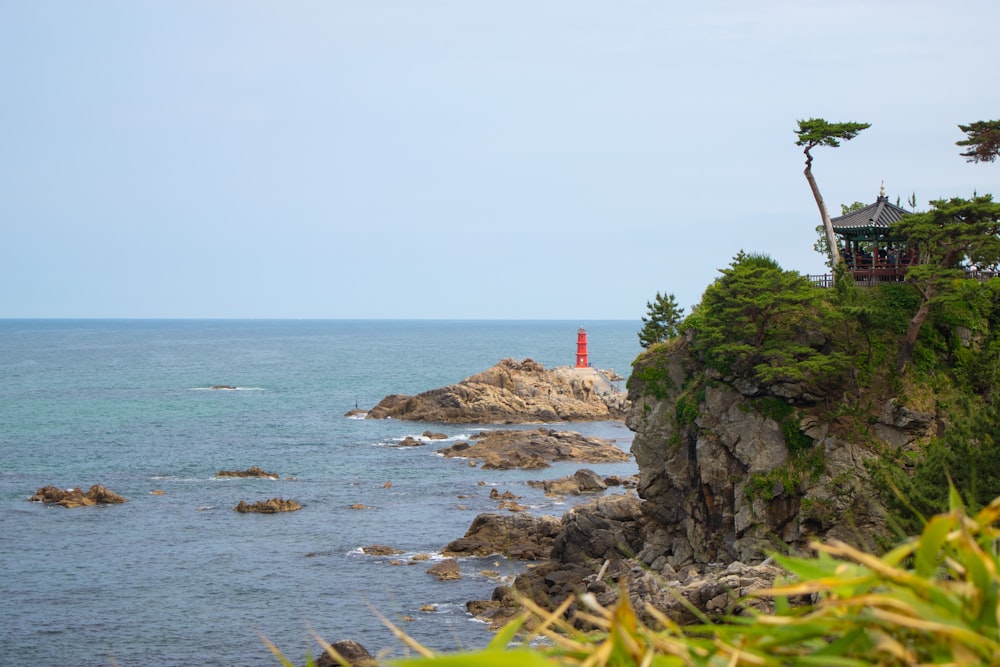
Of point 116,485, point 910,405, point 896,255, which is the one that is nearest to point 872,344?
point 910,405

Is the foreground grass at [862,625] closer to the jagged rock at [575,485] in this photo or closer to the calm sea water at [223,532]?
the calm sea water at [223,532]

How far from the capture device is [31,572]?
40.0 m

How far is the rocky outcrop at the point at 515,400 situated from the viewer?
88.6 metres

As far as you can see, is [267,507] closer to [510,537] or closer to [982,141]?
[510,537]

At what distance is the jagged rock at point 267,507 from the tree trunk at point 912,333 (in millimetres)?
31898

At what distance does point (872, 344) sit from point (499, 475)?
32.3 m

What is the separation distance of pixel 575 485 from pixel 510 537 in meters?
14.8

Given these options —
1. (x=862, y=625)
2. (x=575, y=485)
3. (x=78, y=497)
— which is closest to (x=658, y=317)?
(x=575, y=485)

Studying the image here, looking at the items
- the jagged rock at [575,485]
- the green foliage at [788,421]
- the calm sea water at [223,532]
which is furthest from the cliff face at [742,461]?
the jagged rock at [575,485]

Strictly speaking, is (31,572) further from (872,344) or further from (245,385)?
(245,385)

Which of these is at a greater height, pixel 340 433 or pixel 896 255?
pixel 896 255

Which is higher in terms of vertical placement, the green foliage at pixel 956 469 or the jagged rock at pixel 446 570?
the green foliage at pixel 956 469

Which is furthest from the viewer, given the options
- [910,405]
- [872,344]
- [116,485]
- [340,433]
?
[340,433]

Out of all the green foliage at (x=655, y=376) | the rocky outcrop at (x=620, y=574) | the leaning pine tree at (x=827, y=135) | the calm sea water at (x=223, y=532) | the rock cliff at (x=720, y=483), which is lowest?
the calm sea water at (x=223, y=532)
